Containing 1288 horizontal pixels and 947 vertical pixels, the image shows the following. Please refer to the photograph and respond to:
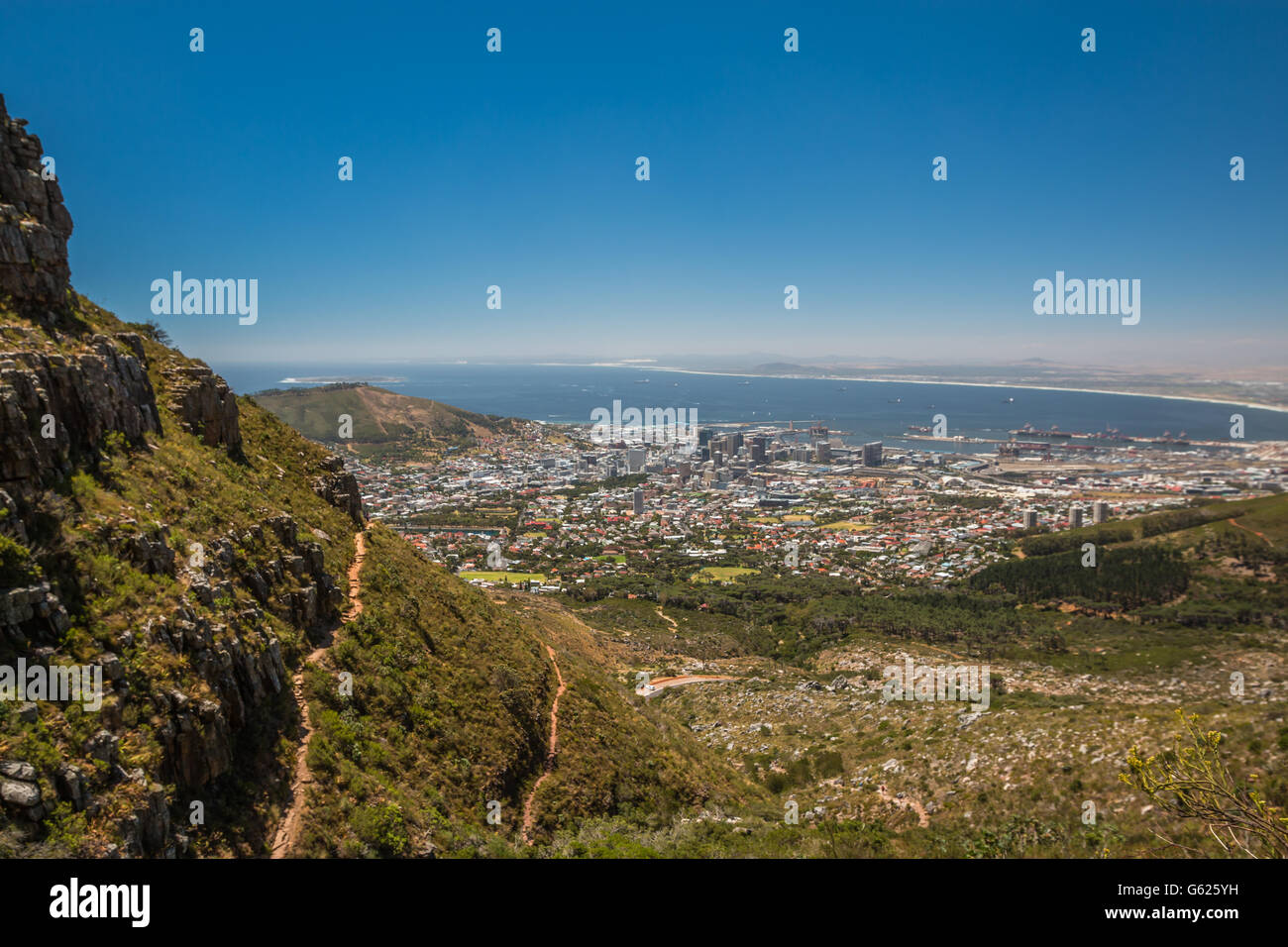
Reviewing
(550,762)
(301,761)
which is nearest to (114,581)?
(301,761)

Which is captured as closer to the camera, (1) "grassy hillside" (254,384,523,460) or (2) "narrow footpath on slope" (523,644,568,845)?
(2) "narrow footpath on slope" (523,644,568,845)

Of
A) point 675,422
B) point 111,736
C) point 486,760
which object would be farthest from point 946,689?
point 675,422

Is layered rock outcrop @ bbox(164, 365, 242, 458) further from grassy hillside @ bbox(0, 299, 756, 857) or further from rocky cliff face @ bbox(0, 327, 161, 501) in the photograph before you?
rocky cliff face @ bbox(0, 327, 161, 501)

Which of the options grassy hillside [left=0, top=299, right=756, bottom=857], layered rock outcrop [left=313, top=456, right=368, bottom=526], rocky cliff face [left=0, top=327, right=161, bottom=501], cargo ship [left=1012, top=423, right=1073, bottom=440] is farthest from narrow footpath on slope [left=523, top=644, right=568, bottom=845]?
cargo ship [left=1012, top=423, right=1073, bottom=440]

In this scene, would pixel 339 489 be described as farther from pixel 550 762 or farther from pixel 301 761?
pixel 301 761
